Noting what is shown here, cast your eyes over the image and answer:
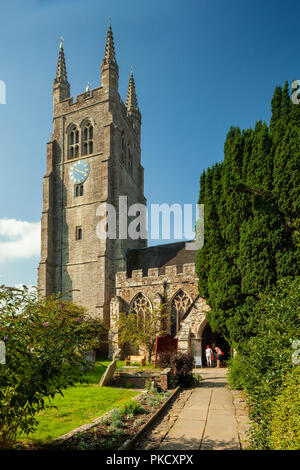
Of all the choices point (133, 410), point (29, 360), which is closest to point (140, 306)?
point (133, 410)

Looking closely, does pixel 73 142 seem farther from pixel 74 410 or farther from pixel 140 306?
pixel 74 410

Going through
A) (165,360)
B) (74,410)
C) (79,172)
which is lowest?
(74,410)

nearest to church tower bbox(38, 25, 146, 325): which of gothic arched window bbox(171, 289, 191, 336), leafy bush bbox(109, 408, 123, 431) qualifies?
gothic arched window bbox(171, 289, 191, 336)

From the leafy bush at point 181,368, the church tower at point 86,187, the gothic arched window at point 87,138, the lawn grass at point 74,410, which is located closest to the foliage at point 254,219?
the leafy bush at point 181,368

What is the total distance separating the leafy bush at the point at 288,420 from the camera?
150 inches

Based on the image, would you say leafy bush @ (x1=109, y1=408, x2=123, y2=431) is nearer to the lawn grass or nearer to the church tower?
the lawn grass

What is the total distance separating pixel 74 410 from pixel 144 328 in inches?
490

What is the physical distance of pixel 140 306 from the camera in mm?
23156

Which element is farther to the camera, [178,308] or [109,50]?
[109,50]

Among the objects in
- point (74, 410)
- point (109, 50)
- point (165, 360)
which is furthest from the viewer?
point (109, 50)

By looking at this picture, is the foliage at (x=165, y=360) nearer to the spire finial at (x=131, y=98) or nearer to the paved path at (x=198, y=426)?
the paved path at (x=198, y=426)

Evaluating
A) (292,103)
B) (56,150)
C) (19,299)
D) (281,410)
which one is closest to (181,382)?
(281,410)

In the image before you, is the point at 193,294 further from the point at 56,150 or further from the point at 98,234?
the point at 56,150

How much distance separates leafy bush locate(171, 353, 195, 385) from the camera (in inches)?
424
